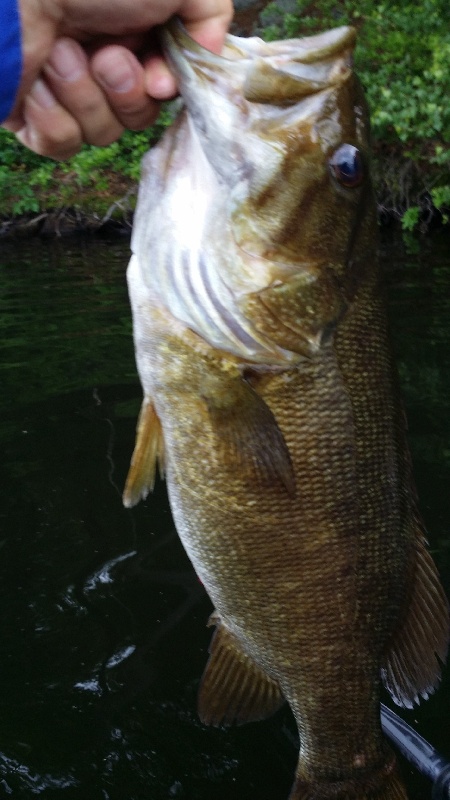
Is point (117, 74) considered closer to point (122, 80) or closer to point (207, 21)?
point (122, 80)

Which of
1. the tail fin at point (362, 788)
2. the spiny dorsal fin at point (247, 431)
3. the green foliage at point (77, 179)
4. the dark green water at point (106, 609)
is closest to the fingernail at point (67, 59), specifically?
the spiny dorsal fin at point (247, 431)

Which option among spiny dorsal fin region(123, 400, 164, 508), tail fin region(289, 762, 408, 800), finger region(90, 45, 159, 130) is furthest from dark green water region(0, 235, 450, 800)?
finger region(90, 45, 159, 130)

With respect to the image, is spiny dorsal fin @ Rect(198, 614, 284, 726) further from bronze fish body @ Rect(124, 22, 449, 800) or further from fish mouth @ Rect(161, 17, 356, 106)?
fish mouth @ Rect(161, 17, 356, 106)

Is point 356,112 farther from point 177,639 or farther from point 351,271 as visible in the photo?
point 177,639

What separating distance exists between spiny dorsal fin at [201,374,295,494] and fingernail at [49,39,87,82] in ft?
2.32

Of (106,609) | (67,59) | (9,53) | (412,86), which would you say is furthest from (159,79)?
(412,86)

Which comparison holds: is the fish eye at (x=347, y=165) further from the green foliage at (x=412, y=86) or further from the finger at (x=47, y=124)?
the green foliage at (x=412, y=86)

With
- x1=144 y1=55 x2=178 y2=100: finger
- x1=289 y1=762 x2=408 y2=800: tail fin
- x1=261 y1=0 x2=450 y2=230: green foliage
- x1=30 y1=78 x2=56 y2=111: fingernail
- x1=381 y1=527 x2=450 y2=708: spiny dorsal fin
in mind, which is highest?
x1=144 y1=55 x2=178 y2=100: finger

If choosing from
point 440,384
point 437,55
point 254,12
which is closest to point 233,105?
point 440,384

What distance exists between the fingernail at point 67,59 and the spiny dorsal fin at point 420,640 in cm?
138

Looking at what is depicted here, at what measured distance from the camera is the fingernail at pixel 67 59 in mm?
1627

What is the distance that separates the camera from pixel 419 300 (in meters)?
8.30

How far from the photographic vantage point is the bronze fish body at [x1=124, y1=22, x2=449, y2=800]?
1645 mm

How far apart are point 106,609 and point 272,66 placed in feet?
8.85
